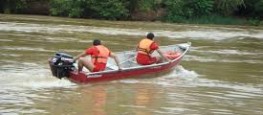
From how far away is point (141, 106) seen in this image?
12.0 metres

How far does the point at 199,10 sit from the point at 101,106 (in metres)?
36.5

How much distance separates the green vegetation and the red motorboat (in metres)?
26.2

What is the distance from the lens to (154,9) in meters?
46.0

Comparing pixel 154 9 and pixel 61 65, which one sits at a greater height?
pixel 61 65

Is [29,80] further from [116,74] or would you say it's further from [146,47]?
[146,47]

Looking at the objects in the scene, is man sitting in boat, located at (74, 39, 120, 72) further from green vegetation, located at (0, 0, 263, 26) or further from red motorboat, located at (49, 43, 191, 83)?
green vegetation, located at (0, 0, 263, 26)

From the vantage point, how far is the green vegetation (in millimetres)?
43688

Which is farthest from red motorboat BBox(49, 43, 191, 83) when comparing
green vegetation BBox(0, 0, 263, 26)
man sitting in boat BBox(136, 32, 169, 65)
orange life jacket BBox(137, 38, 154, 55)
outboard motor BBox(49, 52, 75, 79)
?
green vegetation BBox(0, 0, 263, 26)

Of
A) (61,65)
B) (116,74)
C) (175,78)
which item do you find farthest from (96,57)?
(175,78)

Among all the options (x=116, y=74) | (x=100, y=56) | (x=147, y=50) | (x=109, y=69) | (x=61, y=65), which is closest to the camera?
(x=61, y=65)

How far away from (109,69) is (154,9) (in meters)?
30.8

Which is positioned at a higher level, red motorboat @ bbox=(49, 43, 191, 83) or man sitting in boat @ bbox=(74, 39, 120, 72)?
man sitting in boat @ bbox=(74, 39, 120, 72)

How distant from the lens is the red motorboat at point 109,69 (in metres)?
13.9

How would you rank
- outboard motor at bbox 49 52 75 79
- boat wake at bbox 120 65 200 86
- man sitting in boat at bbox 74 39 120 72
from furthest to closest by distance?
boat wake at bbox 120 65 200 86 < man sitting in boat at bbox 74 39 120 72 < outboard motor at bbox 49 52 75 79
